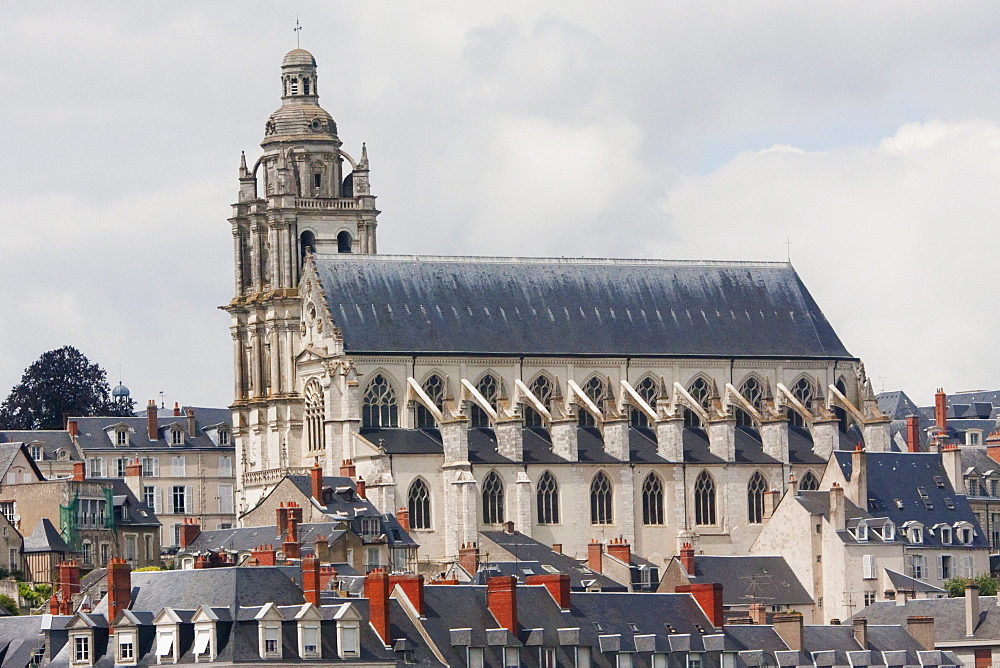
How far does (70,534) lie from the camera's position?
10231 centimetres

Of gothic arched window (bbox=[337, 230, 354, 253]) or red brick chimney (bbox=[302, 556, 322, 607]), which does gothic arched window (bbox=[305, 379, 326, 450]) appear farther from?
red brick chimney (bbox=[302, 556, 322, 607])

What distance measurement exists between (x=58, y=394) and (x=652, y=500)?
1493 inches

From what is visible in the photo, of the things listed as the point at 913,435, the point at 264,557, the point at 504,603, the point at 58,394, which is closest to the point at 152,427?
the point at 58,394

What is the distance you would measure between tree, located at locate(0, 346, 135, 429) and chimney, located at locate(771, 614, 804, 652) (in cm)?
6662

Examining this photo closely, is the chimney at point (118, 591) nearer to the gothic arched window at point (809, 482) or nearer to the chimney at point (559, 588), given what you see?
the chimney at point (559, 588)

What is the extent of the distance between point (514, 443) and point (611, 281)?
1173cm

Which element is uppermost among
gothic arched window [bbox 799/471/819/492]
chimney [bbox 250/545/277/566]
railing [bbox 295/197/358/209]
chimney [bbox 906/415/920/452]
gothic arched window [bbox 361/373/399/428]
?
railing [bbox 295/197/358/209]

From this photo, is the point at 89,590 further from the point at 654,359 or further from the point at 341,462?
the point at 654,359

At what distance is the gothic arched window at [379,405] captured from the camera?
11231 cm

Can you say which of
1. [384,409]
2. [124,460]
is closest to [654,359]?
[384,409]

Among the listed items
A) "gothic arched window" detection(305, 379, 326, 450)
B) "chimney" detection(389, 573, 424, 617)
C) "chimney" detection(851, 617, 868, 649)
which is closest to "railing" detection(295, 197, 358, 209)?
"gothic arched window" detection(305, 379, 326, 450)

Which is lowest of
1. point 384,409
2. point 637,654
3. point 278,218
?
point 637,654

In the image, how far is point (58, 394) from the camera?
468ft

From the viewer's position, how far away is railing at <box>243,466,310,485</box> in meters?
116
